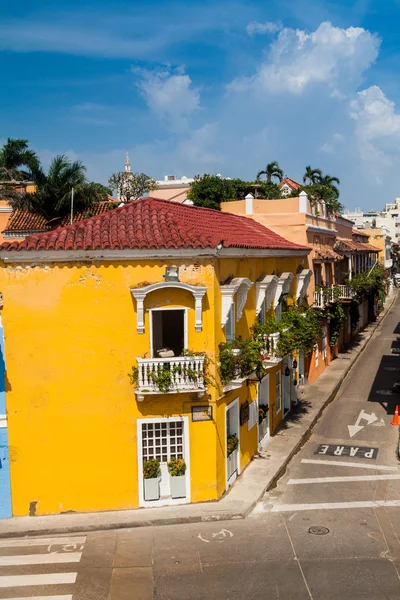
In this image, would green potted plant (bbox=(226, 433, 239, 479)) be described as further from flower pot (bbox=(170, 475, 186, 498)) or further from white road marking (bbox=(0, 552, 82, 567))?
white road marking (bbox=(0, 552, 82, 567))

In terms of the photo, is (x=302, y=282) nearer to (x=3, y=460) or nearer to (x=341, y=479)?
A: (x=341, y=479)

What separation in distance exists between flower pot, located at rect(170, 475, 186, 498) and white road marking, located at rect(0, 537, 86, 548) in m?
2.61

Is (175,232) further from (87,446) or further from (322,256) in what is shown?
(322,256)

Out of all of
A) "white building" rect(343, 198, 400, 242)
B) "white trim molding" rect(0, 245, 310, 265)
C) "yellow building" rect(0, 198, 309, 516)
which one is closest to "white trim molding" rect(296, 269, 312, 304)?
"yellow building" rect(0, 198, 309, 516)

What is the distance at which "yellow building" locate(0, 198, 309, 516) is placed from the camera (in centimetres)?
1471

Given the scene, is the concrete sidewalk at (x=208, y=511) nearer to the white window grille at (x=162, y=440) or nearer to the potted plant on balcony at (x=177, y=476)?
the potted plant on balcony at (x=177, y=476)

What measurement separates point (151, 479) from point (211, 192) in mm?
35264

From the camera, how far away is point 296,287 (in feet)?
81.2

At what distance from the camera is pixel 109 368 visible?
49.4ft

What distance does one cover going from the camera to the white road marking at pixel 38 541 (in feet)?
44.6

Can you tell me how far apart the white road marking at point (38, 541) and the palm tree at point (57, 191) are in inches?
1015

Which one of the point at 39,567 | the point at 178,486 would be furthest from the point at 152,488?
the point at 39,567

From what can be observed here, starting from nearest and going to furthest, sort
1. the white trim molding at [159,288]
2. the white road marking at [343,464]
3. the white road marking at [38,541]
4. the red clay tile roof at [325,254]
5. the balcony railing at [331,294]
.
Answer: the white road marking at [38,541], the white trim molding at [159,288], the white road marking at [343,464], the balcony railing at [331,294], the red clay tile roof at [325,254]

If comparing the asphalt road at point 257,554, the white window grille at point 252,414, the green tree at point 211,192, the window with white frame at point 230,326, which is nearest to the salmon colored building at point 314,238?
the white window grille at point 252,414
